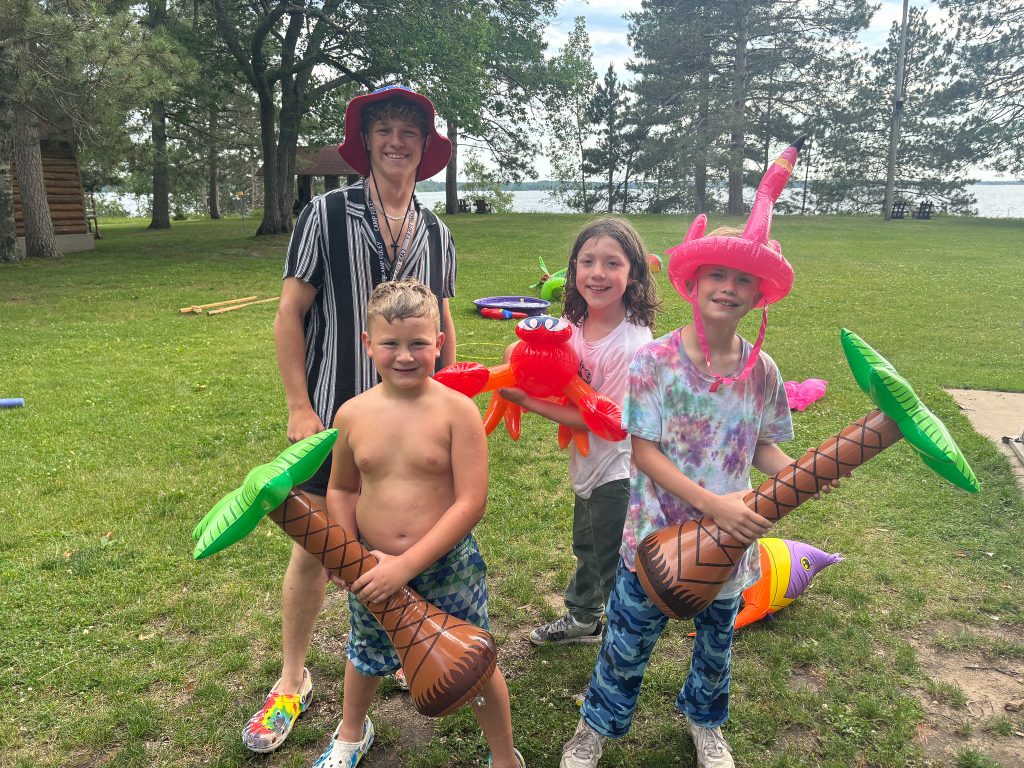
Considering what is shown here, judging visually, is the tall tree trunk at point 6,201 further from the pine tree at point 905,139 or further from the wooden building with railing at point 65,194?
the pine tree at point 905,139

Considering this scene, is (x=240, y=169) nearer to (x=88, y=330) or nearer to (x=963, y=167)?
(x=88, y=330)

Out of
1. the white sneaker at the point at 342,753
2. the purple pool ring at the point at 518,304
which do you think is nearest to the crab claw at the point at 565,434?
the white sneaker at the point at 342,753

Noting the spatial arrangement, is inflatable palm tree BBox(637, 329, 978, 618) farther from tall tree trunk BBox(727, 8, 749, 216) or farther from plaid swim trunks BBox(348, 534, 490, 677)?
tall tree trunk BBox(727, 8, 749, 216)

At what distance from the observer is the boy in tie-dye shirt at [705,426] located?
1.96m

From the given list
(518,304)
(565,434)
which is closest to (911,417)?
(565,434)

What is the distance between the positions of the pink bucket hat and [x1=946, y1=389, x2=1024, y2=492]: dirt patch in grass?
177 inches

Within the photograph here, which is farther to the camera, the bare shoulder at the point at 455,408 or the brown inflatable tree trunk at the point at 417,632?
the bare shoulder at the point at 455,408

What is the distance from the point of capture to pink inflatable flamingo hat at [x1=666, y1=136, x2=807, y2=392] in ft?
6.32

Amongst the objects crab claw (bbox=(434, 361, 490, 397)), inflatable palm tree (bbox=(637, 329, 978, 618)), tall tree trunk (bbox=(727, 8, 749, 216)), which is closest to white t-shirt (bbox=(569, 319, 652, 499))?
crab claw (bbox=(434, 361, 490, 397))

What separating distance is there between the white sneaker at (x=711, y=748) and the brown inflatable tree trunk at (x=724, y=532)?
73cm

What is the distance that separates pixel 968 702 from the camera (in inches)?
107

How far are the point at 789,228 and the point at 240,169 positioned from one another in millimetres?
29608

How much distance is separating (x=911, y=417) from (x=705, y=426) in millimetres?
541

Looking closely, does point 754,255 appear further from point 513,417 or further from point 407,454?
point 513,417
